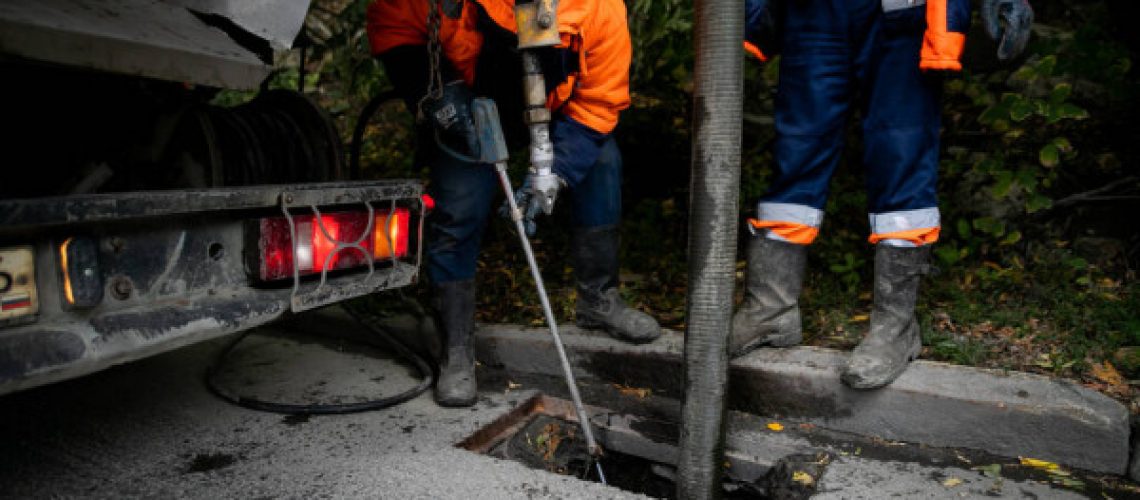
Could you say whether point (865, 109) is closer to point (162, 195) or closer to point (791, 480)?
point (791, 480)

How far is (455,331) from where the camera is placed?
2.64 metres

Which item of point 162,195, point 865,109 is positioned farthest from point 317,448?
point 865,109

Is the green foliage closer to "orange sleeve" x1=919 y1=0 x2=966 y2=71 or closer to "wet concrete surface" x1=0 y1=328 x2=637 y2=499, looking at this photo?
"orange sleeve" x1=919 y1=0 x2=966 y2=71

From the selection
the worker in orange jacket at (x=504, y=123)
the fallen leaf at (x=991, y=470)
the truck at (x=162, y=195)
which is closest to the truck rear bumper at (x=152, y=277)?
the truck at (x=162, y=195)

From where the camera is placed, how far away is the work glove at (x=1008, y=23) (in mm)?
2121

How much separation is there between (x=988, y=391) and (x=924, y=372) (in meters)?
0.19

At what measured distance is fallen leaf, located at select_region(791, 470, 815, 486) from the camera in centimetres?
204

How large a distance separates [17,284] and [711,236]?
153 centimetres

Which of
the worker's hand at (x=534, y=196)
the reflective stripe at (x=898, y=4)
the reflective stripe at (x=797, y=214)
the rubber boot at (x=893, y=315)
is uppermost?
the reflective stripe at (x=898, y=4)

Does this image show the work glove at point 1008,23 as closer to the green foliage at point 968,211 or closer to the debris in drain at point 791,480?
the green foliage at point 968,211

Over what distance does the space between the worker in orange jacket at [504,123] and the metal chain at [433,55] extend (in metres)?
0.01

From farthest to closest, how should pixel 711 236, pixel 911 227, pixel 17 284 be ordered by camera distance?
pixel 911 227
pixel 711 236
pixel 17 284

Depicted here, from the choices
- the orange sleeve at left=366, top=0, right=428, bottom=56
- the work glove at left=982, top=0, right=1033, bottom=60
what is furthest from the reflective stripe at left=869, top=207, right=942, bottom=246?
the orange sleeve at left=366, top=0, right=428, bottom=56

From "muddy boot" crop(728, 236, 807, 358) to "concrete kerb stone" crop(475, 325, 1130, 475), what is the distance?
6 centimetres
